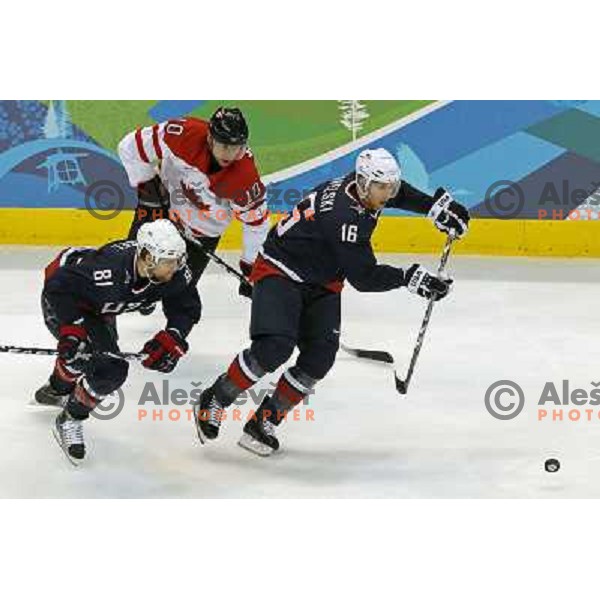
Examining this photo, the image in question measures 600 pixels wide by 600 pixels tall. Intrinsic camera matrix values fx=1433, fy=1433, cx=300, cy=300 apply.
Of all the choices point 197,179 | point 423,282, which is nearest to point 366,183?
point 423,282

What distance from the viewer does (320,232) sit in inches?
172

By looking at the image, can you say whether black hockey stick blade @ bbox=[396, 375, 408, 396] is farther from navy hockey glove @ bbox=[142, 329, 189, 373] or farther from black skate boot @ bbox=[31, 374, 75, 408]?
black skate boot @ bbox=[31, 374, 75, 408]

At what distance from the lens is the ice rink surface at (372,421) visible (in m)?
4.25

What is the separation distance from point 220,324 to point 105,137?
1765mm

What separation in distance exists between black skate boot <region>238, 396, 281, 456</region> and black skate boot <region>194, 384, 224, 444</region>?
93 millimetres

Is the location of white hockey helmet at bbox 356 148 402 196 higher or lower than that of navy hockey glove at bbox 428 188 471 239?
higher

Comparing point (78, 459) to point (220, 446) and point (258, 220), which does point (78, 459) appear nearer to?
point (220, 446)

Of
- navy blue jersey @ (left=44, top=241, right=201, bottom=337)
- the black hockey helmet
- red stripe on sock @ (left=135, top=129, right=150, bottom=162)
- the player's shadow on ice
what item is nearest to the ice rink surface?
the player's shadow on ice

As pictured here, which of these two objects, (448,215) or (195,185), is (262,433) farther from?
(195,185)

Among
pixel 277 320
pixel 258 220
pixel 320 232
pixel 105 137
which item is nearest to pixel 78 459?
pixel 277 320

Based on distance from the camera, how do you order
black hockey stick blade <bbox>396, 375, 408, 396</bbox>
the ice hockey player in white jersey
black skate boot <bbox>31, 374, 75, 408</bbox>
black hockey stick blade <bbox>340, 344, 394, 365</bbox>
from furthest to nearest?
black hockey stick blade <bbox>340, 344, 394, 365</bbox>
the ice hockey player in white jersey
black hockey stick blade <bbox>396, 375, 408, 396</bbox>
black skate boot <bbox>31, 374, 75, 408</bbox>

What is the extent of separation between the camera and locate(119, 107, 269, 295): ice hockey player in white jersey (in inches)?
206

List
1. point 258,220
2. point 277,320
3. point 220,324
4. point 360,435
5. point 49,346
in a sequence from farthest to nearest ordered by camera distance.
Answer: point 220,324 → point 49,346 → point 258,220 → point 360,435 → point 277,320

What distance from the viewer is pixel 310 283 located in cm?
443
